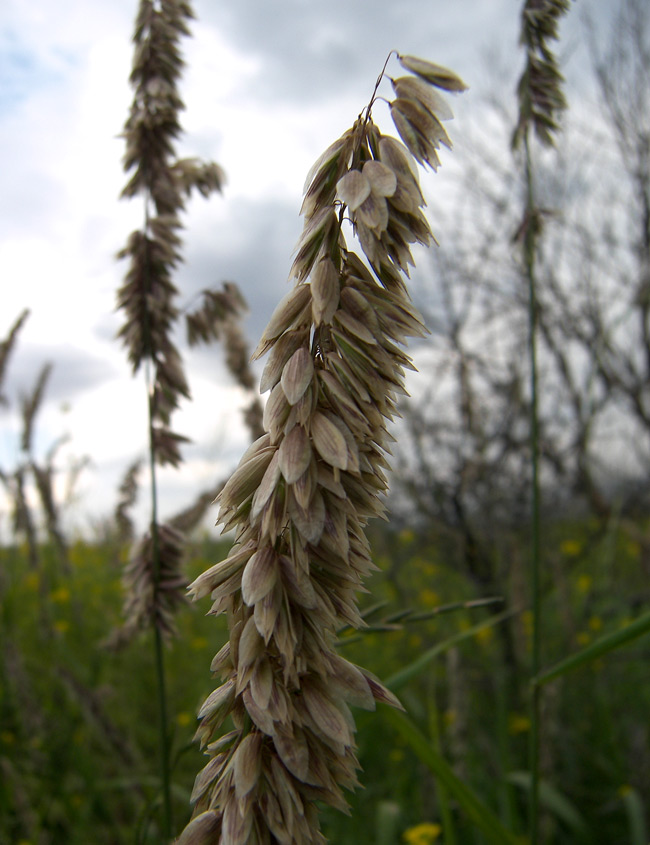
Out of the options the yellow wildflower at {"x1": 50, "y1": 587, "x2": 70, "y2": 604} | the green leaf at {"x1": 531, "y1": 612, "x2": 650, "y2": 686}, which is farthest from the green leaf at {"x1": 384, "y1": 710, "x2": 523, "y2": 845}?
the yellow wildflower at {"x1": 50, "y1": 587, "x2": 70, "y2": 604}

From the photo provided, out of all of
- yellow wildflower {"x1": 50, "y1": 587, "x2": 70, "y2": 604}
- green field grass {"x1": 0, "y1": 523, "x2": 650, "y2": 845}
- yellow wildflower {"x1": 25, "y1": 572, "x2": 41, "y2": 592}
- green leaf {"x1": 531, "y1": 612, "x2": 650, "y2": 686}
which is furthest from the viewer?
yellow wildflower {"x1": 25, "y1": 572, "x2": 41, "y2": 592}

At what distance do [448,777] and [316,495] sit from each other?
0.76 m

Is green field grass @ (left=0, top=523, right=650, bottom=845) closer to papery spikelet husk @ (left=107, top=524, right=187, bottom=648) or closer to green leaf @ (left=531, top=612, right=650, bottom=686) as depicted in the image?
papery spikelet husk @ (left=107, top=524, right=187, bottom=648)

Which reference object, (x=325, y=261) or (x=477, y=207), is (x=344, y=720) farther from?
(x=477, y=207)

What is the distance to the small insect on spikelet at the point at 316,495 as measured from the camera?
2.12 ft

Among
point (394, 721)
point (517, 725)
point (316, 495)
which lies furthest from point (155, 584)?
point (517, 725)

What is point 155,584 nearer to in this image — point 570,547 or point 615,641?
point 615,641

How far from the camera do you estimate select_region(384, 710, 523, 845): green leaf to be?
3.66ft

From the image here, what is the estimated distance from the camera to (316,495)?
26.0 inches

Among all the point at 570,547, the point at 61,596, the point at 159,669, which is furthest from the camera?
the point at 570,547

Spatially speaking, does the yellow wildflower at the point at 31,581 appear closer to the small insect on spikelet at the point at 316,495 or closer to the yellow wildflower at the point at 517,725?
the yellow wildflower at the point at 517,725

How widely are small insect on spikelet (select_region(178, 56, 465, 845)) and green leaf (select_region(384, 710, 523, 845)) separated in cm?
46

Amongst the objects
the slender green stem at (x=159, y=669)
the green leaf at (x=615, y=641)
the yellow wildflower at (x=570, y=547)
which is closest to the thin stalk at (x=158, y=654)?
the slender green stem at (x=159, y=669)

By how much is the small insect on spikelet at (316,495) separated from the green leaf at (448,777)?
46 cm
